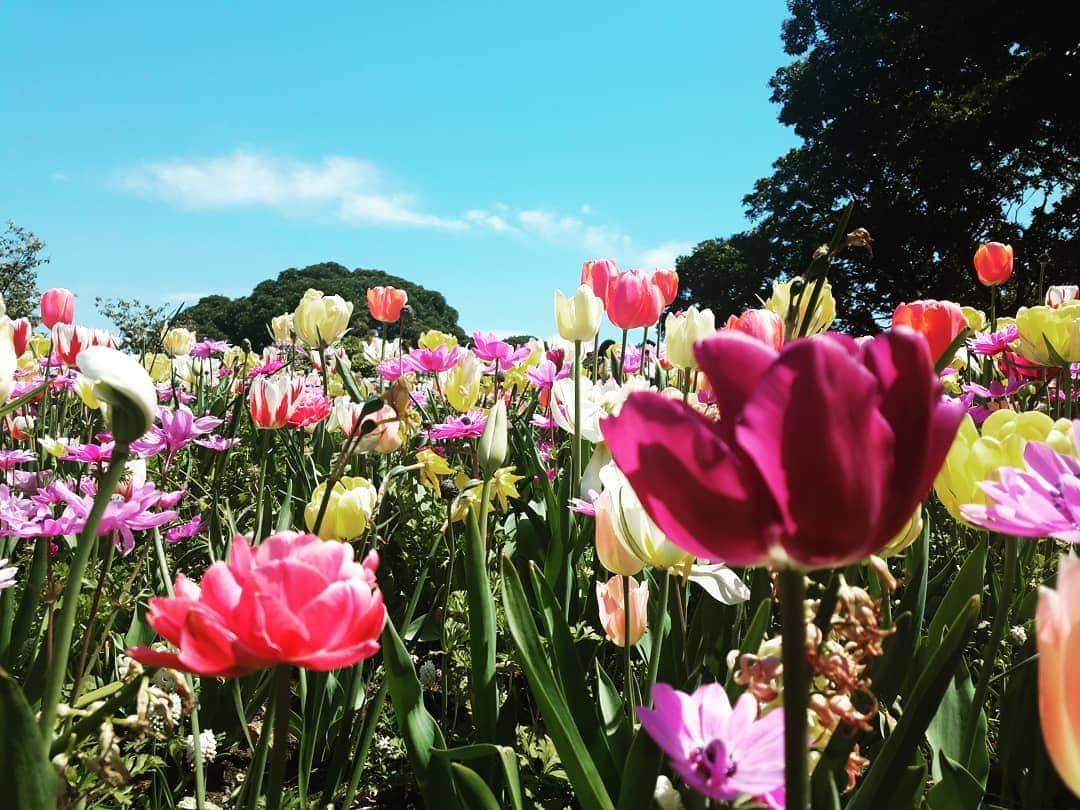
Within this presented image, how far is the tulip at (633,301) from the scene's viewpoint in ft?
8.60

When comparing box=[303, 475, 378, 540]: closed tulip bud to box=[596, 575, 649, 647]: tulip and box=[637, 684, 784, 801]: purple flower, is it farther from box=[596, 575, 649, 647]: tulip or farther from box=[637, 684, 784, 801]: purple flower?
box=[637, 684, 784, 801]: purple flower

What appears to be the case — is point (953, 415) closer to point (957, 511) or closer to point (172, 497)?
point (957, 511)

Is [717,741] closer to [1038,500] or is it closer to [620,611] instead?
[1038,500]

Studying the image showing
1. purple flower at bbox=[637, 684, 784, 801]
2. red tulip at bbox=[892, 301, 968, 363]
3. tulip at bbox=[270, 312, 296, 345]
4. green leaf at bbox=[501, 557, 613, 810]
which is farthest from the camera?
tulip at bbox=[270, 312, 296, 345]

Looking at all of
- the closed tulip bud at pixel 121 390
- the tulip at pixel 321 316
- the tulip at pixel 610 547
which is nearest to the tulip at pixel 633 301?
the tulip at pixel 321 316

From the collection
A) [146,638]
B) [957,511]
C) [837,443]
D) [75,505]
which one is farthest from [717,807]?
[146,638]

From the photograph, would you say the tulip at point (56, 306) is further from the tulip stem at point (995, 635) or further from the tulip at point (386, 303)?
the tulip stem at point (995, 635)

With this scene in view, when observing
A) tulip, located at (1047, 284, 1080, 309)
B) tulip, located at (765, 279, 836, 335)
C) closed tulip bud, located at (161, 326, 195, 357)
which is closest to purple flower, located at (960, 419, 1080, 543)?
tulip, located at (765, 279, 836, 335)

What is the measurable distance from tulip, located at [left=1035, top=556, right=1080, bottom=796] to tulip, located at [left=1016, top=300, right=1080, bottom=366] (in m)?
1.89

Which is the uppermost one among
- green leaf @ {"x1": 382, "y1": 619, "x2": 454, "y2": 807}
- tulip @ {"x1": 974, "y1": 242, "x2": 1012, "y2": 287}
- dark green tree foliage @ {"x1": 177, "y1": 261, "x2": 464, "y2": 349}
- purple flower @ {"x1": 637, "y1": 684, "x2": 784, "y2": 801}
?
dark green tree foliage @ {"x1": 177, "y1": 261, "x2": 464, "y2": 349}

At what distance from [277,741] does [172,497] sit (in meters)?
0.73

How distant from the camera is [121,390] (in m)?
0.61

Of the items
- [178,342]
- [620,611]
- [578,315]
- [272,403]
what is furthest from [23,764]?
[178,342]

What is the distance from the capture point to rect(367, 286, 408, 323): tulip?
4184mm
